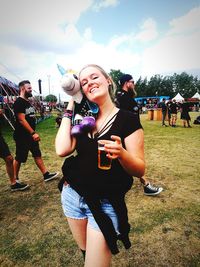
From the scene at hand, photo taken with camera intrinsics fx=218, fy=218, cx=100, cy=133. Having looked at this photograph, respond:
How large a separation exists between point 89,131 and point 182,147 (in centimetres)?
747

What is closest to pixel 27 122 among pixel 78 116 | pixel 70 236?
pixel 70 236

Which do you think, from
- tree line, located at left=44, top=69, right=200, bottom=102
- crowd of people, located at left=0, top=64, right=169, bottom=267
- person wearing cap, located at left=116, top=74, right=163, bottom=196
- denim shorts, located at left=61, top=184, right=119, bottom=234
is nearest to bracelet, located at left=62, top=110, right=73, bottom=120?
crowd of people, located at left=0, top=64, right=169, bottom=267

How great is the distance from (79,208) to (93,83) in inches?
39.2

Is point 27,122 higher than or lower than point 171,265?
higher

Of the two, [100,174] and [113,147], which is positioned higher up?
[113,147]

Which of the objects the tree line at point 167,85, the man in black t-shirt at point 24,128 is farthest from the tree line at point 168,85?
the man in black t-shirt at point 24,128

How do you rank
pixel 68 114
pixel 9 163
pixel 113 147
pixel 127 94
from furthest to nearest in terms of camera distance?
1. pixel 9 163
2. pixel 127 94
3. pixel 68 114
4. pixel 113 147

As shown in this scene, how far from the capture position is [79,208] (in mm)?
1720

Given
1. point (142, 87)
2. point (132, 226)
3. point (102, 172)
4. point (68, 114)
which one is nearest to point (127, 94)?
point (132, 226)

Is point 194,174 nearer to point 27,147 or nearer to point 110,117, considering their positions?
point 27,147

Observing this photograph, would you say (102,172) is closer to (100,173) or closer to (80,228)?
(100,173)

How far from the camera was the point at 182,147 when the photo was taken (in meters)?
8.41

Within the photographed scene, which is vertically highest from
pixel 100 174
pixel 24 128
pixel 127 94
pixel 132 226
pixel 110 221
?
pixel 127 94

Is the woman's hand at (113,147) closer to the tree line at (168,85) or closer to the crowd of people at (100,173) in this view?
the crowd of people at (100,173)
